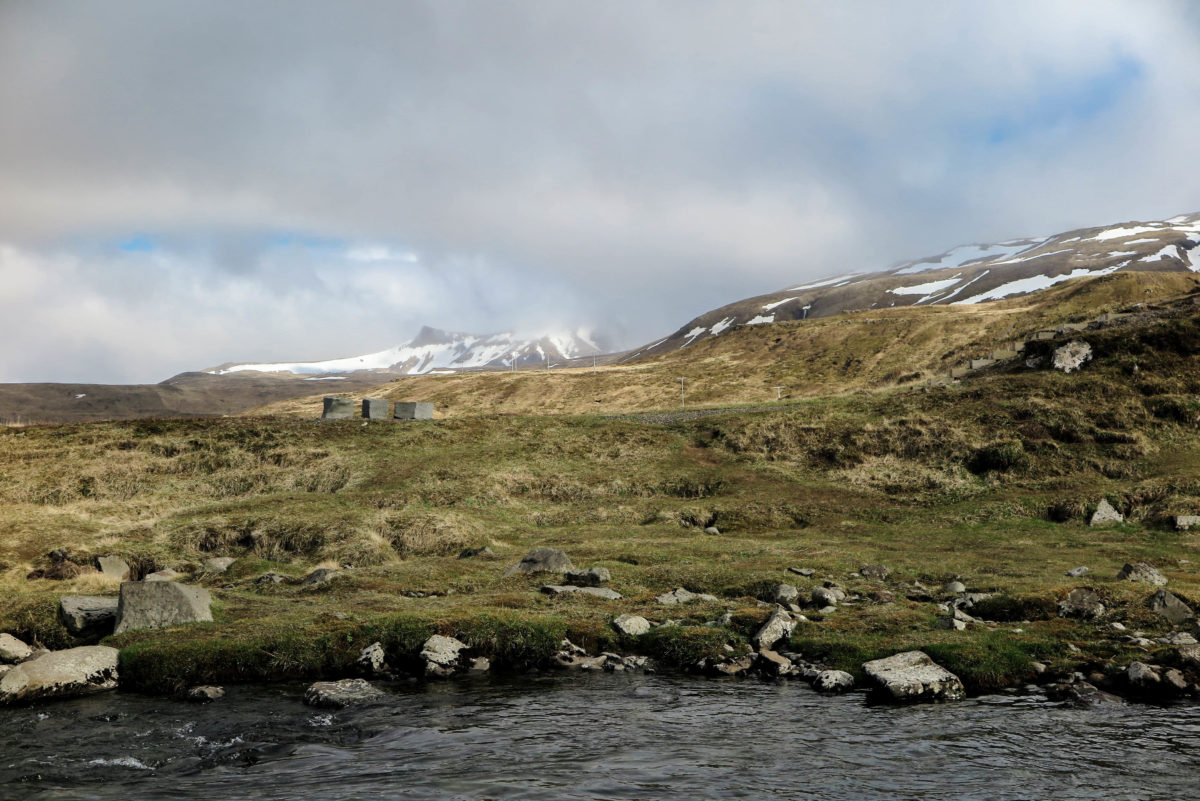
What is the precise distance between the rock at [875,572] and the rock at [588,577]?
34.5ft

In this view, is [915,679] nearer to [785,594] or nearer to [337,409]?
[785,594]

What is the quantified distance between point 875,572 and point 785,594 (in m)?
7.06

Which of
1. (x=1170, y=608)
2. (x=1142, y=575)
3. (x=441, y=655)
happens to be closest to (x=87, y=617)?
(x=441, y=655)

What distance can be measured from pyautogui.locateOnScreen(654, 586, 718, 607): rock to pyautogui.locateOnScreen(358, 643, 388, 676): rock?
987 centimetres

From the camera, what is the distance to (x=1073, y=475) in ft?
163

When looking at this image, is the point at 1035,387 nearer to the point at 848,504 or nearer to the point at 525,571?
the point at 848,504

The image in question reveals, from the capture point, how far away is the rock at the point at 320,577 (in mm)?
30375

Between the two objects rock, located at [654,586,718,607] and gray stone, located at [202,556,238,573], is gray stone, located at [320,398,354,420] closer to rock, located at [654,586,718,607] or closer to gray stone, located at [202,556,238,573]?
gray stone, located at [202,556,238,573]

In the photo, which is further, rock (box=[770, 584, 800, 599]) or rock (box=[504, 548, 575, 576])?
rock (box=[504, 548, 575, 576])

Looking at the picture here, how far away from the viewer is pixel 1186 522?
126ft

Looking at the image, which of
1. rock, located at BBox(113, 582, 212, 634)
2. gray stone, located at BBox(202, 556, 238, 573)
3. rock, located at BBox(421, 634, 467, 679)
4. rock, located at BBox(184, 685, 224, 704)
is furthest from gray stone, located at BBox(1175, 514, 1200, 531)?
gray stone, located at BBox(202, 556, 238, 573)

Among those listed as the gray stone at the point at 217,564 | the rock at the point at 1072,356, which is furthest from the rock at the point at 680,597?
the rock at the point at 1072,356

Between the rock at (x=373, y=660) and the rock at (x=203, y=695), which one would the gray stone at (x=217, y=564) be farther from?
the rock at (x=203, y=695)

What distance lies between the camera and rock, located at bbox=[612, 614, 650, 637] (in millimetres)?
23188
